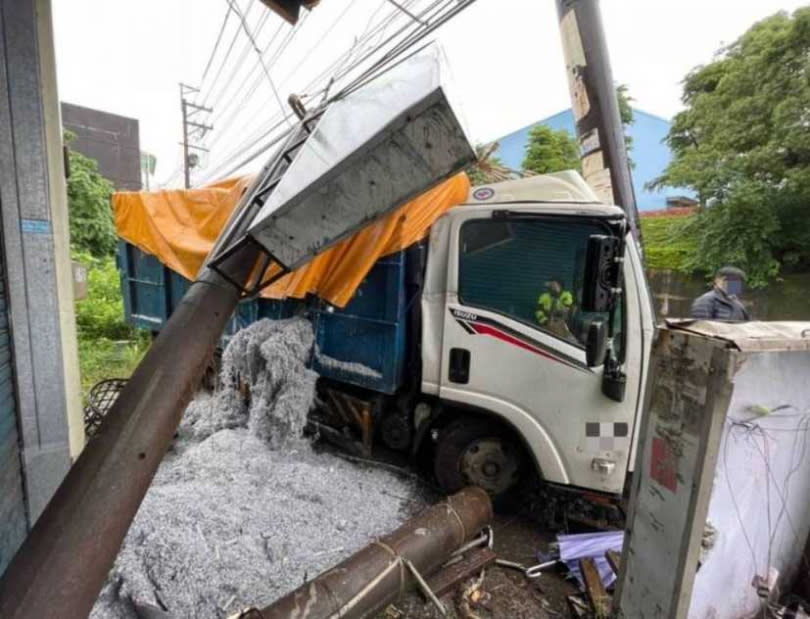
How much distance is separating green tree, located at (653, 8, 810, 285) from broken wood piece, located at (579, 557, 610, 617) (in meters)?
8.01

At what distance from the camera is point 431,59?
2350 mm

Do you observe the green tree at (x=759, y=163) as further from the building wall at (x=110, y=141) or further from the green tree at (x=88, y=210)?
the building wall at (x=110, y=141)

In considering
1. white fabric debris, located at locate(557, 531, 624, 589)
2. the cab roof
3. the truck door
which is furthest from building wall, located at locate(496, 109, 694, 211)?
white fabric debris, located at locate(557, 531, 624, 589)

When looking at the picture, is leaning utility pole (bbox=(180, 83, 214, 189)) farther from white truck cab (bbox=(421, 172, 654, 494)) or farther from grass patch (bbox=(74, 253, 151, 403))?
white truck cab (bbox=(421, 172, 654, 494))

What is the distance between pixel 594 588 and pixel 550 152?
11.3m

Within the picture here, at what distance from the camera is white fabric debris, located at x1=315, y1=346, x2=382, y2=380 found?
3.35m

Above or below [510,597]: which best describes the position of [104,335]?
above

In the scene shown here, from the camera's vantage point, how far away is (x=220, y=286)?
84.2 inches

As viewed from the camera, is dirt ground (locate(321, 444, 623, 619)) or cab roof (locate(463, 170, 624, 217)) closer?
dirt ground (locate(321, 444, 623, 619))

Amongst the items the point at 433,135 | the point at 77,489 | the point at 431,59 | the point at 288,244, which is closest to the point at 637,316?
the point at 433,135

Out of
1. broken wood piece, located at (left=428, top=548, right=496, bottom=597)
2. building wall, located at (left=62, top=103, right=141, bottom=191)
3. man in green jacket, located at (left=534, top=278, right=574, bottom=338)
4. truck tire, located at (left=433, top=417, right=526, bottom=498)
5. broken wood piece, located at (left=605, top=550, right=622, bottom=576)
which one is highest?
building wall, located at (left=62, top=103, right=141, bottom=191)

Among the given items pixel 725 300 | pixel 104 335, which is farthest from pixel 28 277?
pixel 104 335

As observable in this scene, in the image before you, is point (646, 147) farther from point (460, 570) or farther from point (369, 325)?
point (460, 570)

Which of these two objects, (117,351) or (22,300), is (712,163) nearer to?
(22,300)
